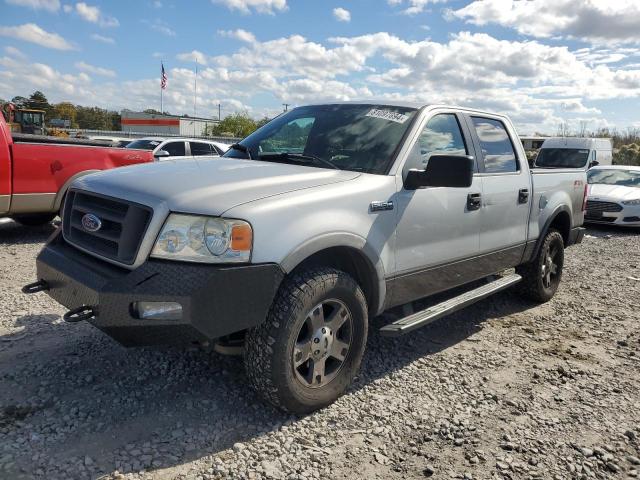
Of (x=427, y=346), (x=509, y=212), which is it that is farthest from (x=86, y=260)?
(x=509, y=212)

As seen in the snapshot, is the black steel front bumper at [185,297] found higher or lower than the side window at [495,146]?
lower

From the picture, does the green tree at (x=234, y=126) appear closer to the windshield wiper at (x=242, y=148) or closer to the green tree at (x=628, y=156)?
the green tree at (x=628, y=156)

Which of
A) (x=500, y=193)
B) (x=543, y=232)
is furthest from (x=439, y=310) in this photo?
(x=543, y=232)

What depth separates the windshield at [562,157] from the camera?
51.4 feet

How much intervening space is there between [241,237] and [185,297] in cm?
40

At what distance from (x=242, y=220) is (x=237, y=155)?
5.32 ft

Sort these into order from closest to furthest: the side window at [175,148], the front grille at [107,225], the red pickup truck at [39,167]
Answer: the front grille at [107,225]
the red pickup truck at [39,167]
the side window at [175,148]

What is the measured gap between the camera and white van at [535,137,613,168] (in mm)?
15656

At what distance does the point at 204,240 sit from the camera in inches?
103

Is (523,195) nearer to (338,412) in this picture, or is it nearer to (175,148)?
(338,412)

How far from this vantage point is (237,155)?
4.12 meters

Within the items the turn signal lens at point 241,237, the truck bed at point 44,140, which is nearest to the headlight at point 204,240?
the turn signal lens at point 241,237

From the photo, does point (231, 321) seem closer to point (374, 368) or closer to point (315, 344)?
point (315, 344)

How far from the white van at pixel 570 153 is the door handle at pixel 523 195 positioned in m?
11.7
